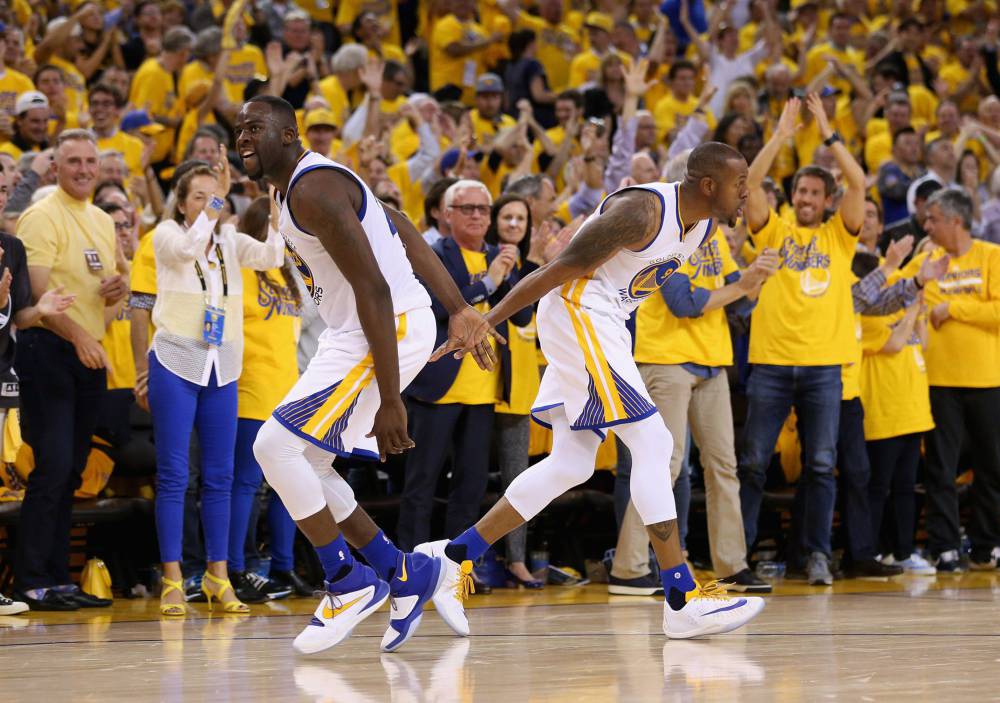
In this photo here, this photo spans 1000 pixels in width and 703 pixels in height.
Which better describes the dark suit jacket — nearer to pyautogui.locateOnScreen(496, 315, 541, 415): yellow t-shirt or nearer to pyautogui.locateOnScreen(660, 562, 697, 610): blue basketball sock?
pyautogui.locateOnScreen(496, 315, 541, 415): yellow t-shirt

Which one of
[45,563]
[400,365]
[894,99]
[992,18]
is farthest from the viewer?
[992,18]

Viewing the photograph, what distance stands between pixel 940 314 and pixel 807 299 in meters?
1.44

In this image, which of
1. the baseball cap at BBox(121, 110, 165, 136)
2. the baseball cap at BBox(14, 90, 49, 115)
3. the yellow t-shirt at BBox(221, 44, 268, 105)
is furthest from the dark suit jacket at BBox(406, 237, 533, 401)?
the yellow t-shirt at BBox(221, 44, 268, 105)

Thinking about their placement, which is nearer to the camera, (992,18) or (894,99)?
(894,99)

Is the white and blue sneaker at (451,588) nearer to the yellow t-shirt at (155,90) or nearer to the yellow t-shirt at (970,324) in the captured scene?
the yellow t-shirt at (970,324)

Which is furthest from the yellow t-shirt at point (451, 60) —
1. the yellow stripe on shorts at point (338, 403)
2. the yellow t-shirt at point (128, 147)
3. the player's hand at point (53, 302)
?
the yellow stripe on shorts at point (338, 403)

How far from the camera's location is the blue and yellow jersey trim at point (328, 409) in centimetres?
498

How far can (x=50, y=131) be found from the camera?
11.1 metres

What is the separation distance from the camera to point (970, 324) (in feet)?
29.8

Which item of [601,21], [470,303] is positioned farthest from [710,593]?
[601,21]

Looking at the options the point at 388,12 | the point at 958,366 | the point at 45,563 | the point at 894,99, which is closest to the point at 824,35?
the point at 894,99

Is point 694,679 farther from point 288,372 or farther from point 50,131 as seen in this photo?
point 50,131

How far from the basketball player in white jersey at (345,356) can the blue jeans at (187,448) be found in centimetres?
182

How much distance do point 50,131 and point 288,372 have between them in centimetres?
463
